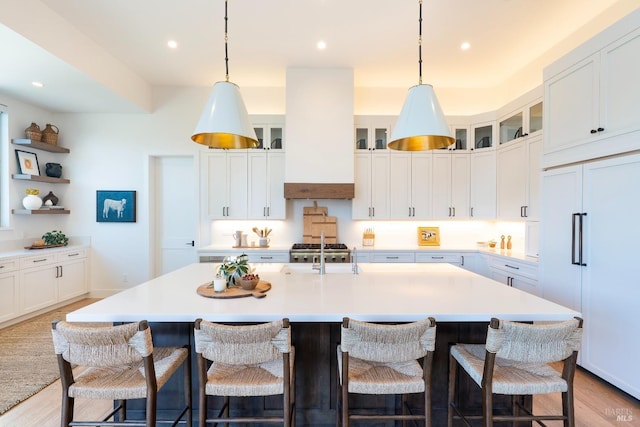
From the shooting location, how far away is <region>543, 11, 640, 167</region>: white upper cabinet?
7.25 ft

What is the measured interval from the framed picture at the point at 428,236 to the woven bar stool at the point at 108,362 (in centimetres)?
413

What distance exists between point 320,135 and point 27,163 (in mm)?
4273

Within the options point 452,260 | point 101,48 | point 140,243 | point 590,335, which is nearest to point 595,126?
point 590,335

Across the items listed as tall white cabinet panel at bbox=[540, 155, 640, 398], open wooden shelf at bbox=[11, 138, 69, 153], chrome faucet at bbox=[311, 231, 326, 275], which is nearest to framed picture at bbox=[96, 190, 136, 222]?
open wooden shelf at bbox=[11, 138, 69, 153]

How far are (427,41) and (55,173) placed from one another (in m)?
5.71

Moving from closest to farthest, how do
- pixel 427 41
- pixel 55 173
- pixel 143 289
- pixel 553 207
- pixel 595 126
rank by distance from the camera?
pixel 143 289
pixel 595 126
pixel 553 207
pixel 427 41
pixel 55 173

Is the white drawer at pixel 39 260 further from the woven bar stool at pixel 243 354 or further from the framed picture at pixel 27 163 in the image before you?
the woven bar stool at pixel 243 354

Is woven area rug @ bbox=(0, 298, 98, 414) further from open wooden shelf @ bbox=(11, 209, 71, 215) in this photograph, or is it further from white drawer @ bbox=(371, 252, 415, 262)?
white drawer @ bbox=(371, 252, 415, 262)

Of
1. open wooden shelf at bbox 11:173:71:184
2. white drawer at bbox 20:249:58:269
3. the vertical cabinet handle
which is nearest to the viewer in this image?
the vertical cabinet handle

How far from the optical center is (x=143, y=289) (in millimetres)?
2094

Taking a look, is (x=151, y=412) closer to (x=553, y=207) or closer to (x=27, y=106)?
(x=553, y=207)

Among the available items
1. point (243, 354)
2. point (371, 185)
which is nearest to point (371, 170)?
point (371, 185)

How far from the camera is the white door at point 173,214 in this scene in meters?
5.16

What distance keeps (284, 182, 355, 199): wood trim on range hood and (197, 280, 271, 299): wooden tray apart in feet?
7.93
